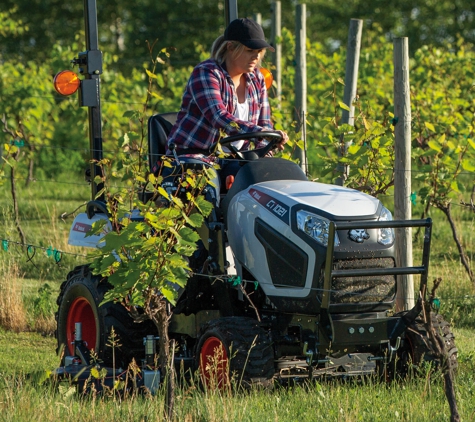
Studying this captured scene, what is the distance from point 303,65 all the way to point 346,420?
529 centimetres

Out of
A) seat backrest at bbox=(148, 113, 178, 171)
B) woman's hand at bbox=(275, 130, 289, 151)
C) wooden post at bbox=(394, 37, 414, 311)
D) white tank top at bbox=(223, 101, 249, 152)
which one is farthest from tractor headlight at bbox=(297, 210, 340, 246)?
wooden post at bbox=(394, 37, 414, 311)

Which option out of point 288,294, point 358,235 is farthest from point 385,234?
point 288,294

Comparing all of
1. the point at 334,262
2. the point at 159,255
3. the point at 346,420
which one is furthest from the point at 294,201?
the point at 346,420

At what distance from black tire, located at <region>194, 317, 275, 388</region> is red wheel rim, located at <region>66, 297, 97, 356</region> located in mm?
1116

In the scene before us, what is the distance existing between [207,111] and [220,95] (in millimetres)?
133

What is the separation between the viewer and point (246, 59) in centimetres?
558

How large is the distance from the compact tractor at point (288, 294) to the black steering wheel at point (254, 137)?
10 millimetres

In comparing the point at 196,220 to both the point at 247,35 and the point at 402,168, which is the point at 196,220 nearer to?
the point at 247,35

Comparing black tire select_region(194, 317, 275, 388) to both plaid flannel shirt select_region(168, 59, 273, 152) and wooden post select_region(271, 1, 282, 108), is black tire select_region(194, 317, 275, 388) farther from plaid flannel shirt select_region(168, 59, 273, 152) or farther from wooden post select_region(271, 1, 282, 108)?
wooden post select_region(271, 1, 282, 108)

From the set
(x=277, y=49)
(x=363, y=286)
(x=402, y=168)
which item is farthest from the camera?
(x=277, y=49)

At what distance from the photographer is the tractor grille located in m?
4.70

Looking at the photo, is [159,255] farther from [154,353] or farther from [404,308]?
[404,308]

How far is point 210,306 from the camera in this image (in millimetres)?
5367

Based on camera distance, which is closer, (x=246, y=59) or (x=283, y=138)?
(x=283, y=138)
